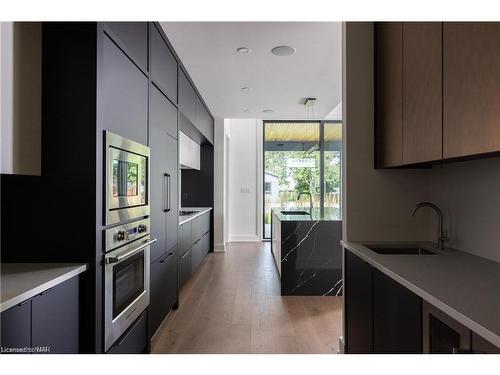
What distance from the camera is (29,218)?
5.19 ft

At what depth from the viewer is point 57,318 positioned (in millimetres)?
1385

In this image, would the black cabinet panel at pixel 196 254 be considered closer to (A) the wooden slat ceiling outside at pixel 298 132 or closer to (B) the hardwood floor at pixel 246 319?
(B) the hardwood floor at pixel 246 319

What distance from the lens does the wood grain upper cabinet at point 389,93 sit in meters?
2.00

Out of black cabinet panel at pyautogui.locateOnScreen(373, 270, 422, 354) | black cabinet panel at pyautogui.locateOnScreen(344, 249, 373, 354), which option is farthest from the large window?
black cabinet panel at pyautogui.locateOnScreen(373, 270, 422, 354)

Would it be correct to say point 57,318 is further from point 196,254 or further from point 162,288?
point 196,254

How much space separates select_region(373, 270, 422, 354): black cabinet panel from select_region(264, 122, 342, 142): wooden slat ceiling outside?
5.90m

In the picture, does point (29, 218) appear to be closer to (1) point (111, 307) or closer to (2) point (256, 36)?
(1) point (111, 307)

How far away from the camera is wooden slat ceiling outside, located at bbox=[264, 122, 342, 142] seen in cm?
740

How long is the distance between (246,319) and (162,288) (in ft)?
2.73

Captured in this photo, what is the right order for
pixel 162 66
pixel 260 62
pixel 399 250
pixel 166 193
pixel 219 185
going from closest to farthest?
pixel 399 250
pixel 162 66
pixel 166 193
pixel 260 62
pixel 219 185

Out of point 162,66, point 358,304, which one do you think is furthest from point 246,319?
point 162,66
